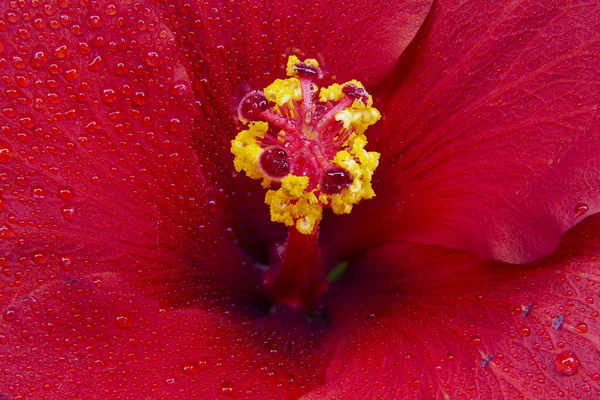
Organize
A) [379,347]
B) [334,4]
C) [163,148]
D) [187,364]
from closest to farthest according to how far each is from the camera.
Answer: [187,364] < [379,347] < [163,148] < [334,4]

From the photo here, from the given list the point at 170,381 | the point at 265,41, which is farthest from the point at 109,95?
the point at 170,381

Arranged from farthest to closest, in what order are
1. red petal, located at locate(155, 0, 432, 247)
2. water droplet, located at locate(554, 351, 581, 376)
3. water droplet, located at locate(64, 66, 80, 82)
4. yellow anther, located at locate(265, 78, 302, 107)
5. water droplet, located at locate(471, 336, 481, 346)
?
1. red petal, located at locate(155, 0, 432, 247)
2. yellow anther, located at locate(265, 78, 302, 107)
3. water droplet, located at locate(64, 66, 80, 82)
4. water droplet, located at locate(471, 336, 481, 346)
5. water droplet, located at locate(554, 351, 581, 376)

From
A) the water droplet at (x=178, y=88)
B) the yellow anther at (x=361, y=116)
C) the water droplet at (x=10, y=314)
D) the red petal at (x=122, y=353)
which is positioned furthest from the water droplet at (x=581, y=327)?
the water droplet at (x=10, y=314)

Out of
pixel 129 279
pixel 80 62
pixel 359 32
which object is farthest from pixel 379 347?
pixel 80 62

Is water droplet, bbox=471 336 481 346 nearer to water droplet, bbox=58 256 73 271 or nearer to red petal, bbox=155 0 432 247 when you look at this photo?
red petal, bbox=155 0 432 247

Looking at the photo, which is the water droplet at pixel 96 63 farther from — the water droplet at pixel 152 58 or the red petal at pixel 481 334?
the red petal at pixel 481 334

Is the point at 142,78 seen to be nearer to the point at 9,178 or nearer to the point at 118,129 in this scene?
the point at 118,129

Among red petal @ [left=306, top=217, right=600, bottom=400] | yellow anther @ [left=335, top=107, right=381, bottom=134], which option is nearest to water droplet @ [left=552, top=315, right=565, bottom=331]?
red petal @ [left=306, top=217, right=600, bottom=400]

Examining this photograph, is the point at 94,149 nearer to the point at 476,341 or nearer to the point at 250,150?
the point at 250,150
